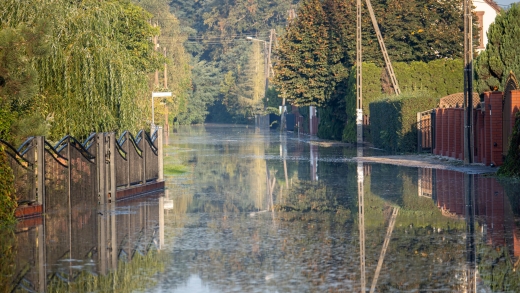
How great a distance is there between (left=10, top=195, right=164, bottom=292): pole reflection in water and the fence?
50 centimetres

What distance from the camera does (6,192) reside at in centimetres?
1491

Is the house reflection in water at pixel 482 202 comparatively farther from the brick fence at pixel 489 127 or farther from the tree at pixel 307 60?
the tree at pixel 307 60

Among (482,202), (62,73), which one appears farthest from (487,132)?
(62,73)

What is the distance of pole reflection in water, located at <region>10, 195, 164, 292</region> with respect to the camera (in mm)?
9805

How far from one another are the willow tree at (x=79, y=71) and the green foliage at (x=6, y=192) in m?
5.08

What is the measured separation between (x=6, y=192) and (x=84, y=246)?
3.02m

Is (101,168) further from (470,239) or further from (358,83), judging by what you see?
(358,83)

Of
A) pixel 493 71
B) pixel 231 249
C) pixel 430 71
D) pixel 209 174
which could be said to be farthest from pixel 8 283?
pixel 430 71

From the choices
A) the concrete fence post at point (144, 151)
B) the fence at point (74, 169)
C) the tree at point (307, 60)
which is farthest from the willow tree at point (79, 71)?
the tree at point (307, 60)

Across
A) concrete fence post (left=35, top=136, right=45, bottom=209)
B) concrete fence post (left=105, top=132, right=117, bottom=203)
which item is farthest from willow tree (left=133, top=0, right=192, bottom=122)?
concrete fence post (left=35, top=136, right=45, bottom=209)

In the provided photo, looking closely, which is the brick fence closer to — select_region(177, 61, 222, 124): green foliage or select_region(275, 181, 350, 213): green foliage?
select_region(275, 181, 350, 213): green foliage

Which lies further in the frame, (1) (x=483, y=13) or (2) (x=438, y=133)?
(1) (x=483, y=13)

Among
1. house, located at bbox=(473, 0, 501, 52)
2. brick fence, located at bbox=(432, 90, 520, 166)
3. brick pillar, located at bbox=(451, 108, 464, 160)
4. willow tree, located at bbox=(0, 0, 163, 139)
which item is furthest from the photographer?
house, located at bbox=(473, 0, 501, 52)

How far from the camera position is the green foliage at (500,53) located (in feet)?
125
